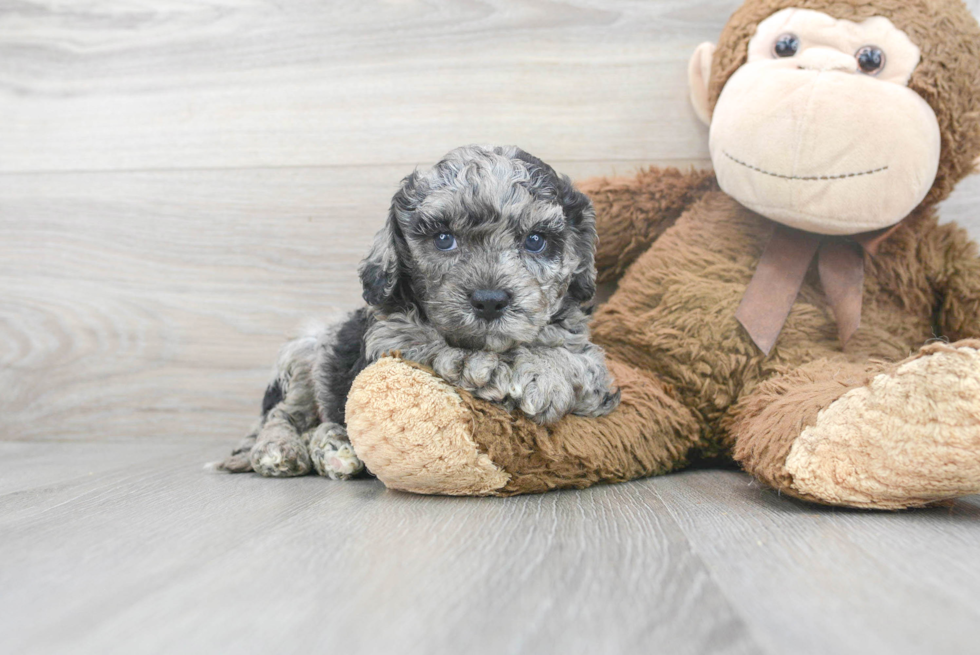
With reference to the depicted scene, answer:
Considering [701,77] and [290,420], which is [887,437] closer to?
[701,77]

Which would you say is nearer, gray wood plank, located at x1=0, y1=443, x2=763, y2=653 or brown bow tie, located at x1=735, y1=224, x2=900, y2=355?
gray wood plank, located at x1=0, y1=443, x2=763, y2=653

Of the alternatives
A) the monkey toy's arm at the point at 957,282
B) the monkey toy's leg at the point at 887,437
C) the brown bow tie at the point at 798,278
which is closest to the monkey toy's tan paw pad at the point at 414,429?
the monkey toy's leg at the point at 887,437

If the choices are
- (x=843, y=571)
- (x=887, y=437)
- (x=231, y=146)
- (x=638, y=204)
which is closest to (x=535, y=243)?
(x=638, y=204)

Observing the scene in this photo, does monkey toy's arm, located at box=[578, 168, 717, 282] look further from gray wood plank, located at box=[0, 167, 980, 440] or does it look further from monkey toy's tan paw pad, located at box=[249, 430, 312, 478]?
monkey toy's tan paw pad, located at box=[249, 430, 312, 478]

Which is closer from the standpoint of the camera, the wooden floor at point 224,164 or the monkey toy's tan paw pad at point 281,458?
the monkey toy's tan paw pad at point 281,458

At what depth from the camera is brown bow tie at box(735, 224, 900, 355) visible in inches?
66.6

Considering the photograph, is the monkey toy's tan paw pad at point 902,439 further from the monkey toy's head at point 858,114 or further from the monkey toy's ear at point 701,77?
the monkey toy's ear at point 701,77

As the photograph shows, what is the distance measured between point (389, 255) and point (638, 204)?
78cm

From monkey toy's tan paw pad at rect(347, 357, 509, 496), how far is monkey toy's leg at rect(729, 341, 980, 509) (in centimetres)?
54

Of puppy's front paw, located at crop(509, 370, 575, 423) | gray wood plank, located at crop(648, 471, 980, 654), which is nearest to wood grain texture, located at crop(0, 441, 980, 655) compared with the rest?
gray wood plank, located at crop(648, 471, 980, 654)

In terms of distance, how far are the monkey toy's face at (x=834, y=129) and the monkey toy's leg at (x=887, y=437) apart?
0.44 m

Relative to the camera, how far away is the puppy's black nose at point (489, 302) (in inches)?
53.8

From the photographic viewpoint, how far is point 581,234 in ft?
5.30

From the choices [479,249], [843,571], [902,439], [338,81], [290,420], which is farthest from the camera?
[338,81]
